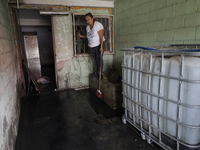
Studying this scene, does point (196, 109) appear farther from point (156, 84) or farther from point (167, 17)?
point (167, 17)

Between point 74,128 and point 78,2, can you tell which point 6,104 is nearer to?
point 74,128

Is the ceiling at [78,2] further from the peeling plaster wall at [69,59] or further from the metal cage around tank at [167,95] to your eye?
the metal cage around tank at [167,95]

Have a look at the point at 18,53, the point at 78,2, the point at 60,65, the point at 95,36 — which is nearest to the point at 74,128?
the point at 95,36

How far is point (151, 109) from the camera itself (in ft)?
5.73

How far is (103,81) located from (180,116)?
206 cm

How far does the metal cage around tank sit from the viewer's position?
53.5 inches

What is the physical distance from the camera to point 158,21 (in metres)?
2.77

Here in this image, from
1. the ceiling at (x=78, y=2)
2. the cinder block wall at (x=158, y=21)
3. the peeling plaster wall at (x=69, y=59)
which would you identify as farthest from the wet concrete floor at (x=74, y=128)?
the ceiling at (x=78, y=2)

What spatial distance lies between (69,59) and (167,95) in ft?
10.5

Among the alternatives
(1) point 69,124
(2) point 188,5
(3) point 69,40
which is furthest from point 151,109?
(3) point 69,40

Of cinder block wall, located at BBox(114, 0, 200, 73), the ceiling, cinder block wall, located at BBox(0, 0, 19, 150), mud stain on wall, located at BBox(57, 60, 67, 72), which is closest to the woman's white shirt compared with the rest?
cinder block wall, located at BBox(114, 0, 200, 73)

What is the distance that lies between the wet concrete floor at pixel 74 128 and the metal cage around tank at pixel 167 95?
34 centimetres

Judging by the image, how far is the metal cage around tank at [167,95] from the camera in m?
1.36

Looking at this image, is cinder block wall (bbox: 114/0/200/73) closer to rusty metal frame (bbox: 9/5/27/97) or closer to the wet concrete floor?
the wet concrete floor
